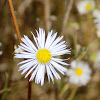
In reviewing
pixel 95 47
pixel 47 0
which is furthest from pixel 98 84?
pixel 47 0

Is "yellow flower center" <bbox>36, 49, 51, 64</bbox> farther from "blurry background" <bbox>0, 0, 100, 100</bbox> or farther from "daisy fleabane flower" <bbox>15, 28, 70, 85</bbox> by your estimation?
"blurry background" <bbox>0, 0, 100, 100</bbox>

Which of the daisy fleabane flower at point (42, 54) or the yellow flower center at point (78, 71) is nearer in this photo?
the daisy fleabane flower at point (42, 54)

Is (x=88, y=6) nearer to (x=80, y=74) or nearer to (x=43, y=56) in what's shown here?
(x=80, y=74)

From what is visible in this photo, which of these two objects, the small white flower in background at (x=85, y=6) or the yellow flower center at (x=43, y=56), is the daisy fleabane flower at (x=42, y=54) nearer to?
the yellow flower center at (x=43, y=56)

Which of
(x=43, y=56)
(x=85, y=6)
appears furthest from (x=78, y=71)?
(x=43, y=56)

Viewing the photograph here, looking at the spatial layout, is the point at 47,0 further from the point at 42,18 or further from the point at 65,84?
the point at 65,84

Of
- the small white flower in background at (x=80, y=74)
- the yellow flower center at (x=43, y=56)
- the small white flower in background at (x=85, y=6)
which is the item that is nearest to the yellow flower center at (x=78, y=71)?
the small white flower in background at (x=80, y=74)
